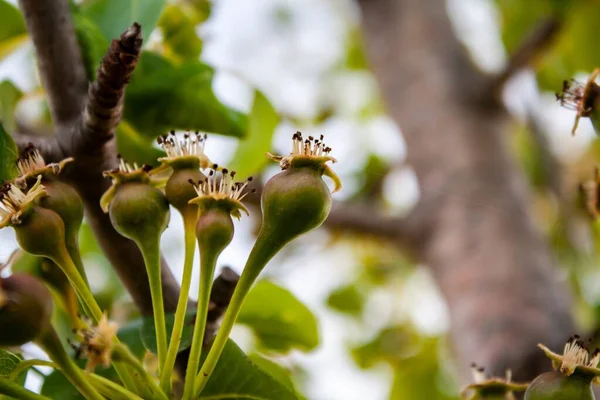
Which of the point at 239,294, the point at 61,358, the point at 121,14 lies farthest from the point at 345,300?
the point at 61,358

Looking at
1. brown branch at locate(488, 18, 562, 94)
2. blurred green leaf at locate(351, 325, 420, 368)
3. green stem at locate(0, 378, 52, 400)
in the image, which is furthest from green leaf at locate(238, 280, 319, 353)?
blurred green leaf at locate(351, 325, 420, 368)

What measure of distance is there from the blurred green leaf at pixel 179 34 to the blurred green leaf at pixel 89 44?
28cm

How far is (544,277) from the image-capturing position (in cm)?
187

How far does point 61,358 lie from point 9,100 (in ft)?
2.56

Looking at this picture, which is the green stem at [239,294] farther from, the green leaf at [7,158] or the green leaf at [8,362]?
the green leaf at [7,158]

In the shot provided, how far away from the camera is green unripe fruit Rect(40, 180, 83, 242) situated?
0.84m

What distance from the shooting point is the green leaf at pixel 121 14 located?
42.3 inches

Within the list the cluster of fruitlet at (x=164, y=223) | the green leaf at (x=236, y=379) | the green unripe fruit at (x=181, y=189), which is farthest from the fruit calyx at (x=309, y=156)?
the green leaf at (x=236, y=379)

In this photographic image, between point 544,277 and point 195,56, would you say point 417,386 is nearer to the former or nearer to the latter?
point 544,277

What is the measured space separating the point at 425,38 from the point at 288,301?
1.59m

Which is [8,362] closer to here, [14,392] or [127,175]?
[14,392]

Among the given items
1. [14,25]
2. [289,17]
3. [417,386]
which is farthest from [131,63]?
[289,17]

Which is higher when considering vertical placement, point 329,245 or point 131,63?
point 329,245

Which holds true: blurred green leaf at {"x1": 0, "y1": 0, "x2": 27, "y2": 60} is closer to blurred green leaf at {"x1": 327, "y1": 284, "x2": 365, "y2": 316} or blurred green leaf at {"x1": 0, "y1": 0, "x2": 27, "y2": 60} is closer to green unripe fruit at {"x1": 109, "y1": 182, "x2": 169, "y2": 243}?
green unripe fruit at {"x1": 109, "y1": 182, "x2": 169, "y2": 243}
